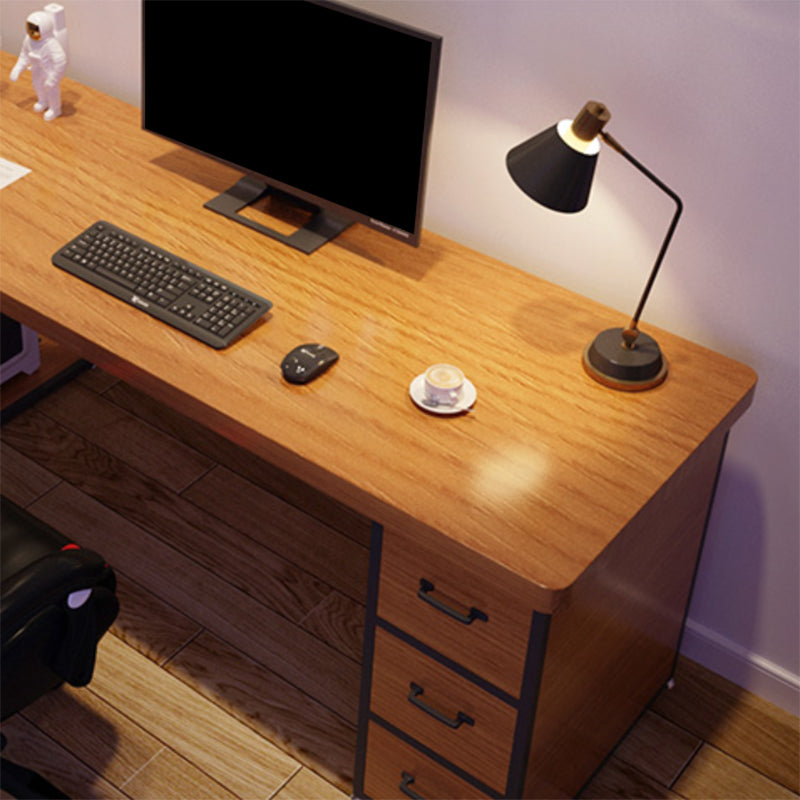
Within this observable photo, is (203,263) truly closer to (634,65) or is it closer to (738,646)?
(634,65)

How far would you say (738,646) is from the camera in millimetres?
2428

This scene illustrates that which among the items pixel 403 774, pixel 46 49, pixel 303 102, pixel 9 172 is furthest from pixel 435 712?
pixel 46 49

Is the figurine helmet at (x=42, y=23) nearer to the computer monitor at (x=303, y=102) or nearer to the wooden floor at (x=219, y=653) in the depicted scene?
the computer monitor at (x=303, y=102)

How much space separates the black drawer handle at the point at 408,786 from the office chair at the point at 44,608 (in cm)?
57

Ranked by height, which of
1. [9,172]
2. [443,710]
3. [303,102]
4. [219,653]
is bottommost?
[219,653]

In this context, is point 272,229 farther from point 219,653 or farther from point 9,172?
point 219,653

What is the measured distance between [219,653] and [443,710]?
687 mm

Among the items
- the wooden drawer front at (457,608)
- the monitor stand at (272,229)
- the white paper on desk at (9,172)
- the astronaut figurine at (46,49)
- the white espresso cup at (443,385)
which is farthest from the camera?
the astronaut figurine at (46,49)

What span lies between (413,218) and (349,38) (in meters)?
0.32

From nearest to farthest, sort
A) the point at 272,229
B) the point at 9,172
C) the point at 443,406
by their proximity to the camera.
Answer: the point at 443,406 < the point at 272,229 < the point at 9,172

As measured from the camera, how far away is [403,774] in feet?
6.75

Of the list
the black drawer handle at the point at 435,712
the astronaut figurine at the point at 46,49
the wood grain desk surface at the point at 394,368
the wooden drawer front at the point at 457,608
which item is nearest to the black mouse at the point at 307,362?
the wood grain desk surface at the point at 394,368

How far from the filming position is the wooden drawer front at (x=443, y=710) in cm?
183

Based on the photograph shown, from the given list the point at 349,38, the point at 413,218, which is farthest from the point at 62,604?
the point at 349,38
